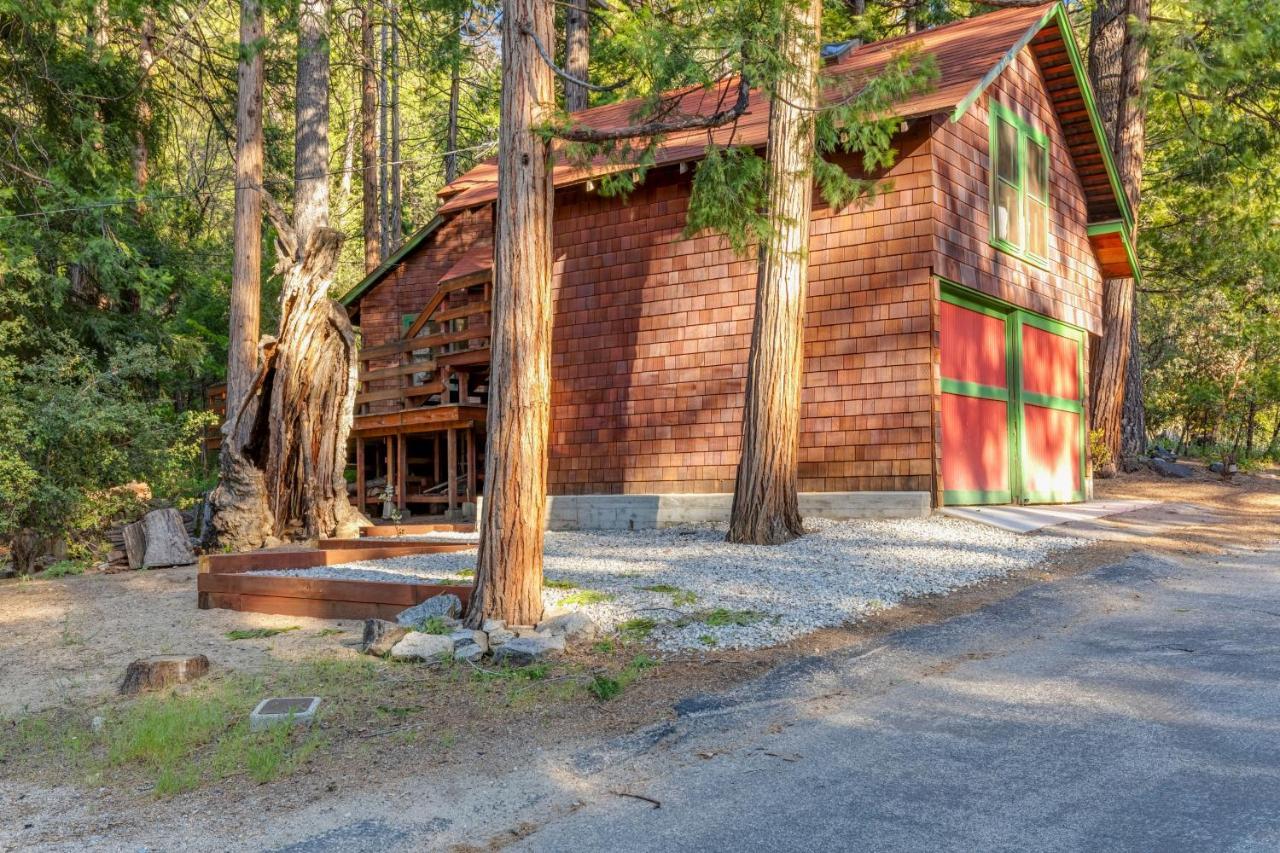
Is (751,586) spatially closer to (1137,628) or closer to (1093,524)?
(1137,628)

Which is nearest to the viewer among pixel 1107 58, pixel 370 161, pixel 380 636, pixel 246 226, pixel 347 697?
A: pixel 347 697

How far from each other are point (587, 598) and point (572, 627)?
3.00 feet

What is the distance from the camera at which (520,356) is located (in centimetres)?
626

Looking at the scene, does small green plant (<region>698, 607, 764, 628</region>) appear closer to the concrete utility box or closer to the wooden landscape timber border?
the wooden landscape timber border

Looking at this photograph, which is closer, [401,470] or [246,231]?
[246,231]

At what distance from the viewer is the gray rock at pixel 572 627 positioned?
20.4ft

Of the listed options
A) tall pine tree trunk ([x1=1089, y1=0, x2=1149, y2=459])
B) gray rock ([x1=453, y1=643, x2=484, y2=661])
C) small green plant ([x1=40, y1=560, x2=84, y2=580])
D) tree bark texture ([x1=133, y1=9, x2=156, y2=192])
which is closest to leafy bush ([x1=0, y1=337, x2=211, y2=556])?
small green plant ([x1=40, y1=560, x2=84, y2=580])

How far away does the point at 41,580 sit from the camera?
1118cm

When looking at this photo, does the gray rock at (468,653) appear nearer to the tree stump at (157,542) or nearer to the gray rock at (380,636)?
the gray rock at (380,636)

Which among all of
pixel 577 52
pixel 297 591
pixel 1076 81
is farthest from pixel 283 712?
pixel 577 52

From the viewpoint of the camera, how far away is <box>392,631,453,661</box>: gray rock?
5.92 metres

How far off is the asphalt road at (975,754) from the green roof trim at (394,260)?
13764mm

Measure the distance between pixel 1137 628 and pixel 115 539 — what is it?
1211 cm

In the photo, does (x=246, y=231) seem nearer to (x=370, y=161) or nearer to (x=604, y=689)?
(x=370, y=161)
